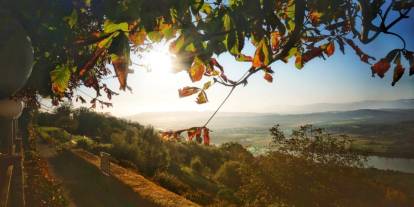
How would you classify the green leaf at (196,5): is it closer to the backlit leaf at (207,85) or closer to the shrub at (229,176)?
the backlit leaf at (207,85)

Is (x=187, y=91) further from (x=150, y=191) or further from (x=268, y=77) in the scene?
(x=150, y=191)

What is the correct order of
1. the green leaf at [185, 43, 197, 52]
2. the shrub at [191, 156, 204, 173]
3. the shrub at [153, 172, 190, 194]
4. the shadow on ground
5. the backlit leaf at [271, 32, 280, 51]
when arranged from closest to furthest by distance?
the green leaf at [185, 43, 197, 52], the backlit leaf at [271, 32, 280, 51], the shadow on ground, the shrub at [153, 172, 190, 194], the shrub at [191, 156, 204, 173]

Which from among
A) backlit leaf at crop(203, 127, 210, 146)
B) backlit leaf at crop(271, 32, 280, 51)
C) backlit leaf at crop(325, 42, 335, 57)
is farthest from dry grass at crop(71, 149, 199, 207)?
backlit leaf at crop(325, 42, 335, 57)

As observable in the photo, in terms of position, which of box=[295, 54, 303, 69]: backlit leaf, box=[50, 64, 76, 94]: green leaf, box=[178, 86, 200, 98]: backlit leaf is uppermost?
box=[295, 54, 303, 69]: backlit leaf

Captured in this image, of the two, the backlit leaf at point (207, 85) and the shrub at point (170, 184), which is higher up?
the backlit leaf at point (207, 85)

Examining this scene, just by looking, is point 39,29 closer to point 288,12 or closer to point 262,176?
point 288,12

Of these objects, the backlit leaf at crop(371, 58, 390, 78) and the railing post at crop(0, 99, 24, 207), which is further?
the railing post at crop(0, 99, 24, 207)

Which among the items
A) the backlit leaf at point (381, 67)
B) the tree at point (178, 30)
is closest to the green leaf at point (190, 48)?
the tree at point (178, 30)

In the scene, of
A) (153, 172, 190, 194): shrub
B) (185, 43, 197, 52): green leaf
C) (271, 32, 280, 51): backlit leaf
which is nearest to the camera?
(185, 43, 197, 52): green leaf

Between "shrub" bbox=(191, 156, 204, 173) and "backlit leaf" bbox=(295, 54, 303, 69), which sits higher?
"backlit leaf" bbox=(295, 54, 303, 69)

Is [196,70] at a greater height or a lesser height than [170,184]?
greater

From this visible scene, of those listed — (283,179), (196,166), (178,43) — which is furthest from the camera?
(196,166)

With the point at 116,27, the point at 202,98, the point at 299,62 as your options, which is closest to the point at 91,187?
the point at 202,98

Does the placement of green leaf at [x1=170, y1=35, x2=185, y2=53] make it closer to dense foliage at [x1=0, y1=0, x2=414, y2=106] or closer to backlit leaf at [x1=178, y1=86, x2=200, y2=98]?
dense foliage at [x1=0, y1=0, x2=414, y2=106]
